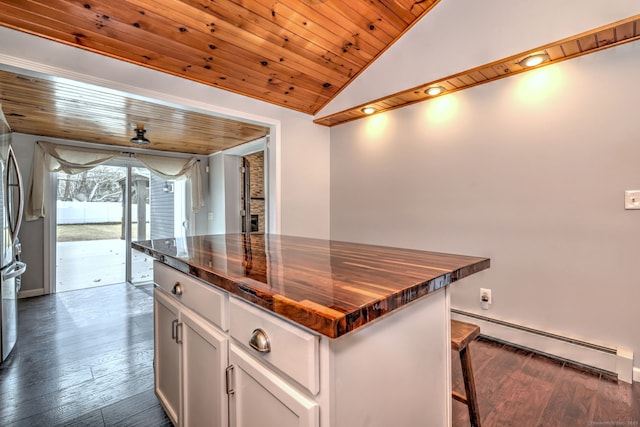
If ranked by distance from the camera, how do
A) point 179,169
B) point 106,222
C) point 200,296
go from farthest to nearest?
point 179,169 → point 106,222 → point 200,296

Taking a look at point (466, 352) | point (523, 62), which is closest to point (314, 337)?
point (466, 352)

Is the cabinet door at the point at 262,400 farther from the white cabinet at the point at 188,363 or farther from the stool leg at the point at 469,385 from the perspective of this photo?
the stool leg at the point at 469,385

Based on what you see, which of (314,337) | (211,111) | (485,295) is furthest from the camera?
(211,111)

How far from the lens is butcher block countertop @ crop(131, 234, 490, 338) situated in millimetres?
614

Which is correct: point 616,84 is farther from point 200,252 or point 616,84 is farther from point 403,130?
point 200,252

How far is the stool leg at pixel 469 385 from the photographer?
1.32 metres

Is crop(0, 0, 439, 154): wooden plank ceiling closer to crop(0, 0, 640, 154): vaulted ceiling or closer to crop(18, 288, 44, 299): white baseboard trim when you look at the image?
crop(0, 0, 640, 154): vaulted ceiling

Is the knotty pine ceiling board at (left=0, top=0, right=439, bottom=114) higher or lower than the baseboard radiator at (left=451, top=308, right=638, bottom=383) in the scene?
higher

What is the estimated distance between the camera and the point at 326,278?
856 mm

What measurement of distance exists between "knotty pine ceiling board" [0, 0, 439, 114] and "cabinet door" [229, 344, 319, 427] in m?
2.02

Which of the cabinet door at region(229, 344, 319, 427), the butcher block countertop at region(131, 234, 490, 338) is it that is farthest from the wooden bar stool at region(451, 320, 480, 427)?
the cabinet door at region(229, 344, 319, 427)

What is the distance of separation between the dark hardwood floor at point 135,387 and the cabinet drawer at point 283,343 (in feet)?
3.98

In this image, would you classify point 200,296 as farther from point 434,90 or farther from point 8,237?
point 434,90

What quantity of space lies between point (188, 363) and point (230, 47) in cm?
210
